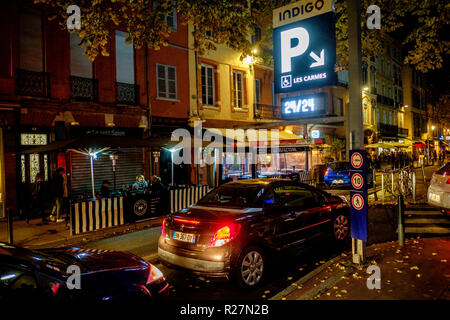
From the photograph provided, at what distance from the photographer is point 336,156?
91.6 ft

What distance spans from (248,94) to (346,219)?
604 inches

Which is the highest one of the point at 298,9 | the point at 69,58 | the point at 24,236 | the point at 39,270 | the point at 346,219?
the point at 69,58

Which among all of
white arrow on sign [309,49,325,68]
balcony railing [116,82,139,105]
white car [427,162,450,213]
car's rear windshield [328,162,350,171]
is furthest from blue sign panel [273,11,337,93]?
car's rear windshield [328,162,350,171]

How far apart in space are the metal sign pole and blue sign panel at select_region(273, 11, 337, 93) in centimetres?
140

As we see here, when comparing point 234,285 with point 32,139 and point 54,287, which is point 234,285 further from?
point 32,139

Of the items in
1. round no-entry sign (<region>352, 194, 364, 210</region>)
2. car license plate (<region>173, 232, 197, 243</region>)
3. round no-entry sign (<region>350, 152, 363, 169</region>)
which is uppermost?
round no-entry sign (<region>350, 152, 363, 169</region>)

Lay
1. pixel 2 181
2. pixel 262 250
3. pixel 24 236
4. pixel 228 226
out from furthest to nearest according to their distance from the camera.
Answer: pixel 2 181 → pixel 24 236 → pixel 262 250 → pixel 228 226

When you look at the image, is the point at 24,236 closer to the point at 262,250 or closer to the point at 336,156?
the point at 262,250

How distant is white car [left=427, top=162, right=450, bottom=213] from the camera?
7.92 meters

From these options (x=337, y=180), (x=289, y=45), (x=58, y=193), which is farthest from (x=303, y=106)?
(x=337, y=180)

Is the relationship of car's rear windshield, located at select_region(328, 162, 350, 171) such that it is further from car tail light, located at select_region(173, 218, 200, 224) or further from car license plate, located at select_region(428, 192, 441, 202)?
car tail light, located at select_region(173, 218, 200, 224)

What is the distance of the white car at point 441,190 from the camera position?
792 cm

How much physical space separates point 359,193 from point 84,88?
40.5 feet
